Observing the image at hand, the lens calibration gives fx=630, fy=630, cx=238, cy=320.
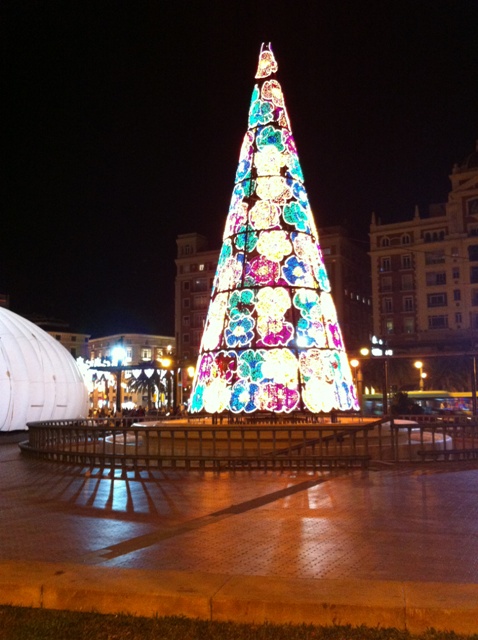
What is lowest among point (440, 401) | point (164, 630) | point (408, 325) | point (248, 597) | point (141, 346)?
→ point (164, 630)

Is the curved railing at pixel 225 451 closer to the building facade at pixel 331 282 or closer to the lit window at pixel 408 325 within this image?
the lit window at pixel 408 325

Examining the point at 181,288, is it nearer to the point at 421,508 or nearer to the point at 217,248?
the point at 217,248

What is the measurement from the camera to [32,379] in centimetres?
2964

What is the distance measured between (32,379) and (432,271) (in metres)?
50.5

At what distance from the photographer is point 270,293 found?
19438 mm

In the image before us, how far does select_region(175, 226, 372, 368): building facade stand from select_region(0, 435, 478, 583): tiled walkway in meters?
68.4

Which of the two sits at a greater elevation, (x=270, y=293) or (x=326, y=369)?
(x=270, y=293)

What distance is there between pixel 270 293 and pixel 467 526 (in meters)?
12.0

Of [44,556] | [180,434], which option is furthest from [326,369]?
[44,556]

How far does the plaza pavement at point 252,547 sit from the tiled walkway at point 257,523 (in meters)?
0.02

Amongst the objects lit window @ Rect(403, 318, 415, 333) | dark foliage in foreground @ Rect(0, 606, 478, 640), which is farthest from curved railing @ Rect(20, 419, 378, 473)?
lit window @ Rect(403, 318, 415, 333)

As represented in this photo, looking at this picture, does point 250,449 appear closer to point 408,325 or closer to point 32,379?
point 32,379

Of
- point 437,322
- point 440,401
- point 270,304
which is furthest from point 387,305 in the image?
point 270,304

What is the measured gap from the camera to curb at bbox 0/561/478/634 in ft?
15.6
